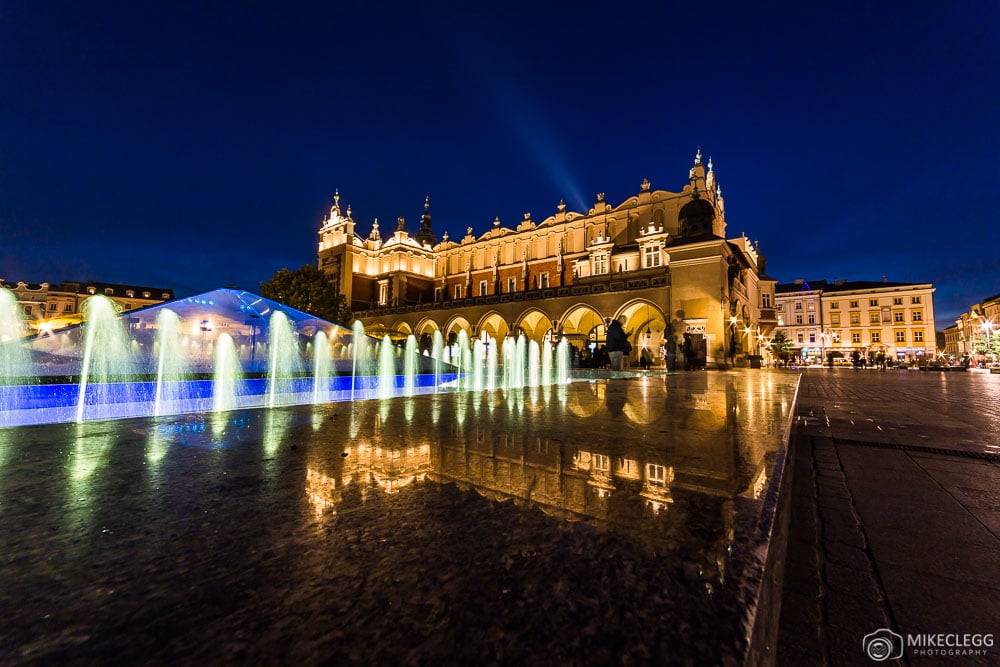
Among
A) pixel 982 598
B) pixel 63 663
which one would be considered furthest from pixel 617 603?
pixel 982 598

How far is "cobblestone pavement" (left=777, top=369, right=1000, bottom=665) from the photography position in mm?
1474

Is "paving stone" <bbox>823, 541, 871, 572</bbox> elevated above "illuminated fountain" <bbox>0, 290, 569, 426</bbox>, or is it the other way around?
"illuminated fountain" <bbox>0, 290, 569, 426</bbox>

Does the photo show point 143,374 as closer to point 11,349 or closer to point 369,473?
point 11,349

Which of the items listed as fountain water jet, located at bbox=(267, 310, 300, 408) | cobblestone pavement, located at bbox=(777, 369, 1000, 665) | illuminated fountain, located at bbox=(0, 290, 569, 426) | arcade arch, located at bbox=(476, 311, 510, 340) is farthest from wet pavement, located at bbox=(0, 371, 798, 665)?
arcade arch, located at bbox=(476, 311, 510, 340)

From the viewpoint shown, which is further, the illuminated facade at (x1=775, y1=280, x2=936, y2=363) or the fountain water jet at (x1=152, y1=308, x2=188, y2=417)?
the illuminated facade at (x1=775, y1=280, x2=936, y2=363)

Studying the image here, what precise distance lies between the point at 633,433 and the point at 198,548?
306 centimetres

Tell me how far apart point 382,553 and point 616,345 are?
21049 mm

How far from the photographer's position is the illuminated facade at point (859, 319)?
51562 mm

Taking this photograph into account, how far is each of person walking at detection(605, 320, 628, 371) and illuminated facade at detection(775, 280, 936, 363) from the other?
4665 centimetres

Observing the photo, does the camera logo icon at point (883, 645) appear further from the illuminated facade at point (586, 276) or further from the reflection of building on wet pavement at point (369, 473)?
the illuminated facade at point (586, 276)

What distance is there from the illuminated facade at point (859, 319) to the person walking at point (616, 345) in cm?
4665

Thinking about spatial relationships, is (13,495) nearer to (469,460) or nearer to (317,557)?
(317,557)

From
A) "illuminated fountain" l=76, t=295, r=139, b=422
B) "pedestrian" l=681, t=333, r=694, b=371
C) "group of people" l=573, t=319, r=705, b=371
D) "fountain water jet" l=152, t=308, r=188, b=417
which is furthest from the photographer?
"pedestrian" l=681, t=333, r=694, b=371

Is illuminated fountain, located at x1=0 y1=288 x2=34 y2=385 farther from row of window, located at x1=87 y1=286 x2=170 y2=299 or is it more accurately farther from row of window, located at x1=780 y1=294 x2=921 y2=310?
row of window, located at x1=87 y1=286 x2=170 y2=299
